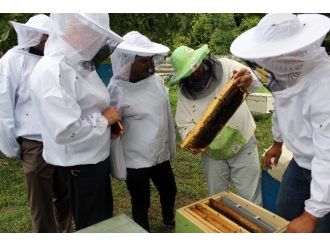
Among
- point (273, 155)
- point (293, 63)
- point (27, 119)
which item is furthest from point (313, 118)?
point (27, 119)

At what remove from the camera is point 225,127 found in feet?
9.67

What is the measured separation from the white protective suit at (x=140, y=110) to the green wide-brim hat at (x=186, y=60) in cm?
15

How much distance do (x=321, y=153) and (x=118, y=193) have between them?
3.12 metres

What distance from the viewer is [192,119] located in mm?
3012

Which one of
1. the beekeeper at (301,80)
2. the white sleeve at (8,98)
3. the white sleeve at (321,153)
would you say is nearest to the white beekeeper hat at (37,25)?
the white sleeve at (8,98)

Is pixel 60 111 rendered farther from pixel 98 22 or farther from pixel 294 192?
pixel 294 192

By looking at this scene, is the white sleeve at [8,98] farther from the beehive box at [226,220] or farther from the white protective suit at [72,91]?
the beehive box at [226,220]

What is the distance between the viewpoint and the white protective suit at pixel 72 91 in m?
2.17

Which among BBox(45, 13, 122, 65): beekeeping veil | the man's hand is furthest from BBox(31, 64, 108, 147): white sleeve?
the man's hand

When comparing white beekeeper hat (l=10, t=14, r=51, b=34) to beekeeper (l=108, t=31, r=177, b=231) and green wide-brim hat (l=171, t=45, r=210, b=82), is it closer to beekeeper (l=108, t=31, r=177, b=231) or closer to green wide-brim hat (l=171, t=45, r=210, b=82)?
beekeeper (l=108, t=31, r=177, b=231)

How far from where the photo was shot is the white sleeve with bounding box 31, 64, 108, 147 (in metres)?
2.15

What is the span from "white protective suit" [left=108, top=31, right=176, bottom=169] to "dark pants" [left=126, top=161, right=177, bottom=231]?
12 cm

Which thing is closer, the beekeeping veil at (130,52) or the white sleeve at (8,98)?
the beekeeping veil at (130,52)

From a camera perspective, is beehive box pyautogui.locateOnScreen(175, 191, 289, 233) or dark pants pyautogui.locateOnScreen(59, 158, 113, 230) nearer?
beehive box pyautogui.locateOnScreen(175, 191, 289, 233)
